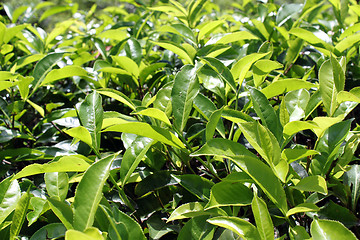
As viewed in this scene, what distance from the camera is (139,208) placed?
1241 millimetres

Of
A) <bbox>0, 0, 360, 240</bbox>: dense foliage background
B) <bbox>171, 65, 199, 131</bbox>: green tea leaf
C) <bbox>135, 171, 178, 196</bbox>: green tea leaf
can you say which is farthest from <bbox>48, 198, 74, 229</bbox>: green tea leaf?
<bbox>171, 65, 199, 131</bbox>: green tea leaf

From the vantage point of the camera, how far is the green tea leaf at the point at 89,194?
873 mm

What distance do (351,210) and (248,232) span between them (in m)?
0.49

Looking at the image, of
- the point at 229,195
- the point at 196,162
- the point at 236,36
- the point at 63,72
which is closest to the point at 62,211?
the point at 229,195

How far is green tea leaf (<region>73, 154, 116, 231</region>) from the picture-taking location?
2.86 feet

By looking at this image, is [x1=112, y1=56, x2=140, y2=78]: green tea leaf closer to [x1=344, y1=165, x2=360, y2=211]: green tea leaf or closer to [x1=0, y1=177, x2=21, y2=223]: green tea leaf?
[x1=0, y1=177, x2=21, y2=223]: green tea leaf

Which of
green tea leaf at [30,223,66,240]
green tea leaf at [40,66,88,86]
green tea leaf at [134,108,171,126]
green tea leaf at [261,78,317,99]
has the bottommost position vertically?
green tea leaf at [30,223,66,240]

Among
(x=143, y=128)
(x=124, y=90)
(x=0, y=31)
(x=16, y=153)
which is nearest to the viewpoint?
(x=143, y=128)

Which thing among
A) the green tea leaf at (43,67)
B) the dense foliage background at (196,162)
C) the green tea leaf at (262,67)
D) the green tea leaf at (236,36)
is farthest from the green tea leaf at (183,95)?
the green tea leaf at (43,67)

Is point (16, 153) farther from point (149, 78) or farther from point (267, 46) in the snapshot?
point (267, 46)

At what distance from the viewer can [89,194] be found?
897 millimetres

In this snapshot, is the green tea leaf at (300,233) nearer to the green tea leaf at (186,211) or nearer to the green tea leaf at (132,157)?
the green tea leaf at (186,211)

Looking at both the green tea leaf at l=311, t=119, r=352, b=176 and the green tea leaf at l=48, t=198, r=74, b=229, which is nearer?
the green tea leaf at l=48, t=198, r=74, b=229

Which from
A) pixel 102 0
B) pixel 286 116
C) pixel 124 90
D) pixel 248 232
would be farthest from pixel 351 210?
pixel 102 0
